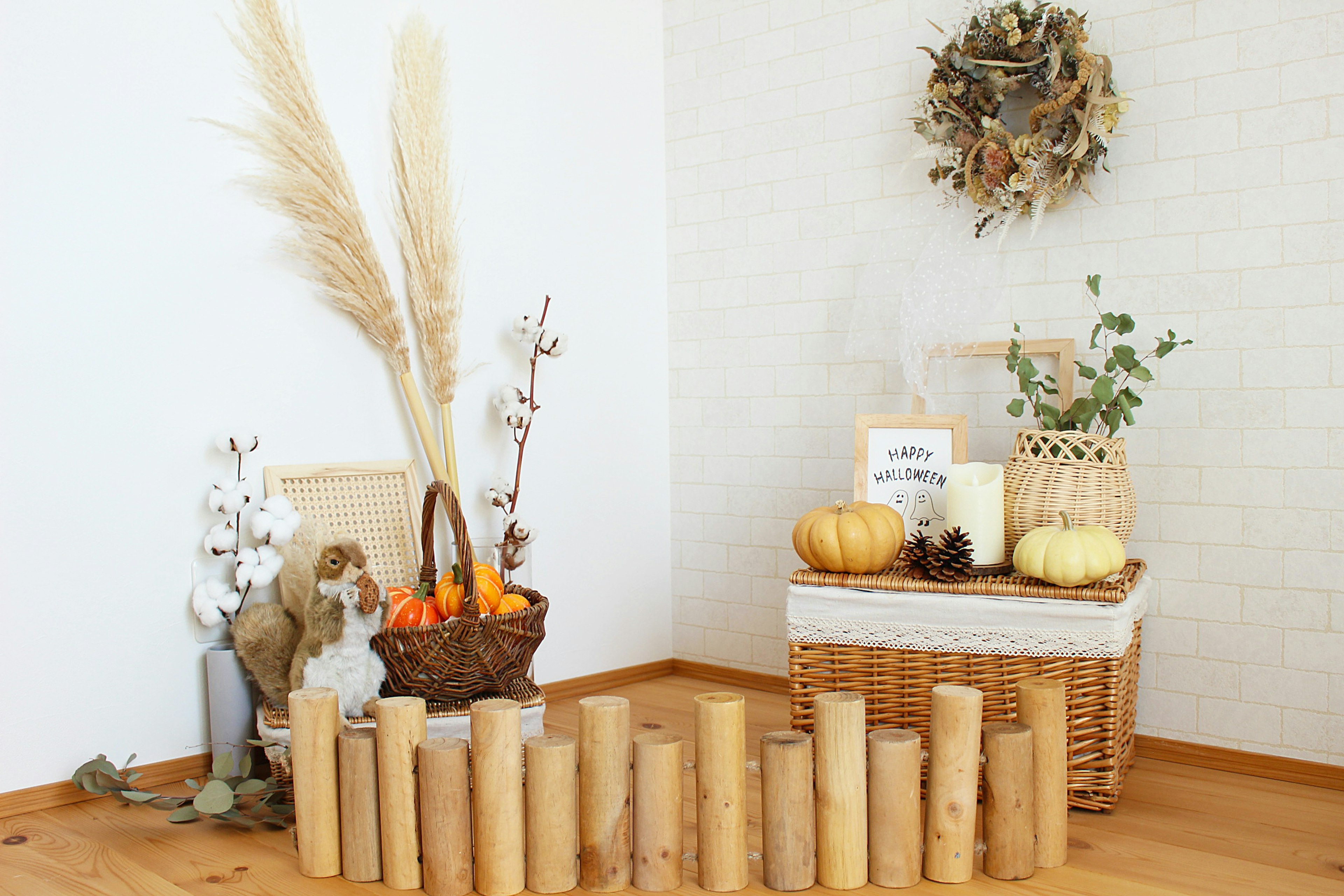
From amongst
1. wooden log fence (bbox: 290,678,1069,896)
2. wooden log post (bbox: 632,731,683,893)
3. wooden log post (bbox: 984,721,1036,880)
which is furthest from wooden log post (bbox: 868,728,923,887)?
wooden log post (bbox: 632,731,683,893)

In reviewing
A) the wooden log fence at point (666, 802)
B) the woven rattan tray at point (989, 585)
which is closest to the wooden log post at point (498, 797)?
the wooden log fence at point (666, 802)

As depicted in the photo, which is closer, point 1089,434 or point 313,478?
point 1089,434

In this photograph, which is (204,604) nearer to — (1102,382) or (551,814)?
(551,814)

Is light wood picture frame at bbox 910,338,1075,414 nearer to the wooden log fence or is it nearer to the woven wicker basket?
the woven wicker basket

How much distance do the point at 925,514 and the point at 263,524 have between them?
146 cm

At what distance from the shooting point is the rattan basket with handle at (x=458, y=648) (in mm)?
2207

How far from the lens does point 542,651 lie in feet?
10.1

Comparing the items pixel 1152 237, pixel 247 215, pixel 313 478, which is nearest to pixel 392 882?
pixel 313 478

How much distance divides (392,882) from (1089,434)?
1623 mm

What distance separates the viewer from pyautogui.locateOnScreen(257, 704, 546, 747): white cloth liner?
2180 millimetres

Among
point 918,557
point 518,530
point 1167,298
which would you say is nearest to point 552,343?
point 518,530

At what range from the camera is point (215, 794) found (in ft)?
6.61

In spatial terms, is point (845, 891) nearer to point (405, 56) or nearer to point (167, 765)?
point (167, 765)

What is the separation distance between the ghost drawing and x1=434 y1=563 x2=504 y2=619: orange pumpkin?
957 mm
